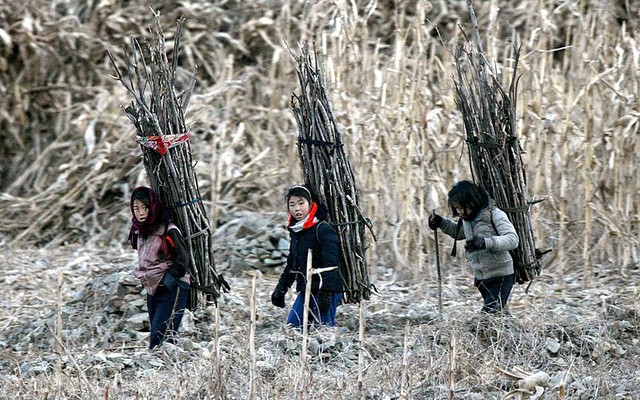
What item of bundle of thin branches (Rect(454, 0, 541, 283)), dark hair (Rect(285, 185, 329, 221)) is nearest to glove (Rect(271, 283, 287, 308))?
dark hair (Rect(285, 185, 329, 221))

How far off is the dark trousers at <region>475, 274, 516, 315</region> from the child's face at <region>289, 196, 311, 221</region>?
985mm

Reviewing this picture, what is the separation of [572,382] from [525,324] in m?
0.88

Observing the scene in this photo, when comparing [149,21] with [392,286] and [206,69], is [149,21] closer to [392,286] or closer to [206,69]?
[206,69]

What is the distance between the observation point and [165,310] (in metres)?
5.14

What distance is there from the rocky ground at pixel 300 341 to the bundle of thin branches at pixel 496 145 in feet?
1.72

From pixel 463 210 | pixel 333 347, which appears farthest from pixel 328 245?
pixel 463 210

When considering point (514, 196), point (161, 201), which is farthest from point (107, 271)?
point (514, 196)

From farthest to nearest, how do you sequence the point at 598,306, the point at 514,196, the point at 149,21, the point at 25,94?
the point at 149,21 → the point at 25,94 → the point at 598,306 → the point at 514,196

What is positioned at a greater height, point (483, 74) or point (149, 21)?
point (149, 21)

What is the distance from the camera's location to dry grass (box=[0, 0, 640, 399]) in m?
4.33

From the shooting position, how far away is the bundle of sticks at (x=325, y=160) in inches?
209

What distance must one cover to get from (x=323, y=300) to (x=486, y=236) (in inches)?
35.9

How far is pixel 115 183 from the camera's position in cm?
859

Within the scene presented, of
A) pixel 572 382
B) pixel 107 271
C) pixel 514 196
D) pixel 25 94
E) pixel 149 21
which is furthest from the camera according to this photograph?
pixel 149 21
